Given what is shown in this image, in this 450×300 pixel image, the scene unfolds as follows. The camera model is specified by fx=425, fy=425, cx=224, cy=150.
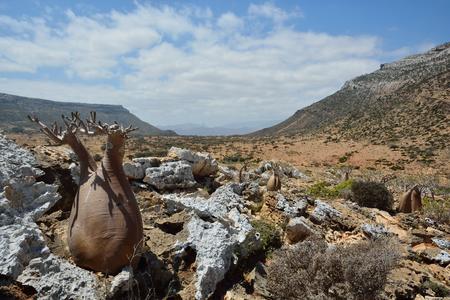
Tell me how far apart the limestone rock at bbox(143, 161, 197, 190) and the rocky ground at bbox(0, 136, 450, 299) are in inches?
0.9

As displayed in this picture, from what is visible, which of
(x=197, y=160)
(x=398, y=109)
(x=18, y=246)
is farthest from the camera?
(x=398, y=109)

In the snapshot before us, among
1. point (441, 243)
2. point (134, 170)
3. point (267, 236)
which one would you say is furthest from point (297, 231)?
point (134, 170)

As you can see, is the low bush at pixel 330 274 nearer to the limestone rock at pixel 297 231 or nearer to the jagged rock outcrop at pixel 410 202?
the limestone rock at pixel 297 231

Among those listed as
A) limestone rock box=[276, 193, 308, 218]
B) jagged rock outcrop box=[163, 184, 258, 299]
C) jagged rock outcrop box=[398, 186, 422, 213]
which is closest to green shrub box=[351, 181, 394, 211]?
jagged rock outcrop box=[398, 186, 422, 213]

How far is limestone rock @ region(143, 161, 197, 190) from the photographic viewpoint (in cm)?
916

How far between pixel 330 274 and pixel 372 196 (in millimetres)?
6795

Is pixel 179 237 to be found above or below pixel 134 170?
below

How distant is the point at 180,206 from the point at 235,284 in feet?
5.76

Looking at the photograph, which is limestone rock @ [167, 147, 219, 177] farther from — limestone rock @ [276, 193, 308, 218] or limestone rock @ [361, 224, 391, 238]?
limestone rock @ [361, 224, 391, 238]

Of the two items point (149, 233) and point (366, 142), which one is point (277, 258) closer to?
point (149, 233)

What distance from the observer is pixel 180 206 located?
671 centimetres

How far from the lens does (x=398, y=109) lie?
49.8 meters

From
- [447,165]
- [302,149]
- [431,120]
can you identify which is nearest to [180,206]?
[447,165]

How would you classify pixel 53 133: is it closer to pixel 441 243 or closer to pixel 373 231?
pixel 373 231
